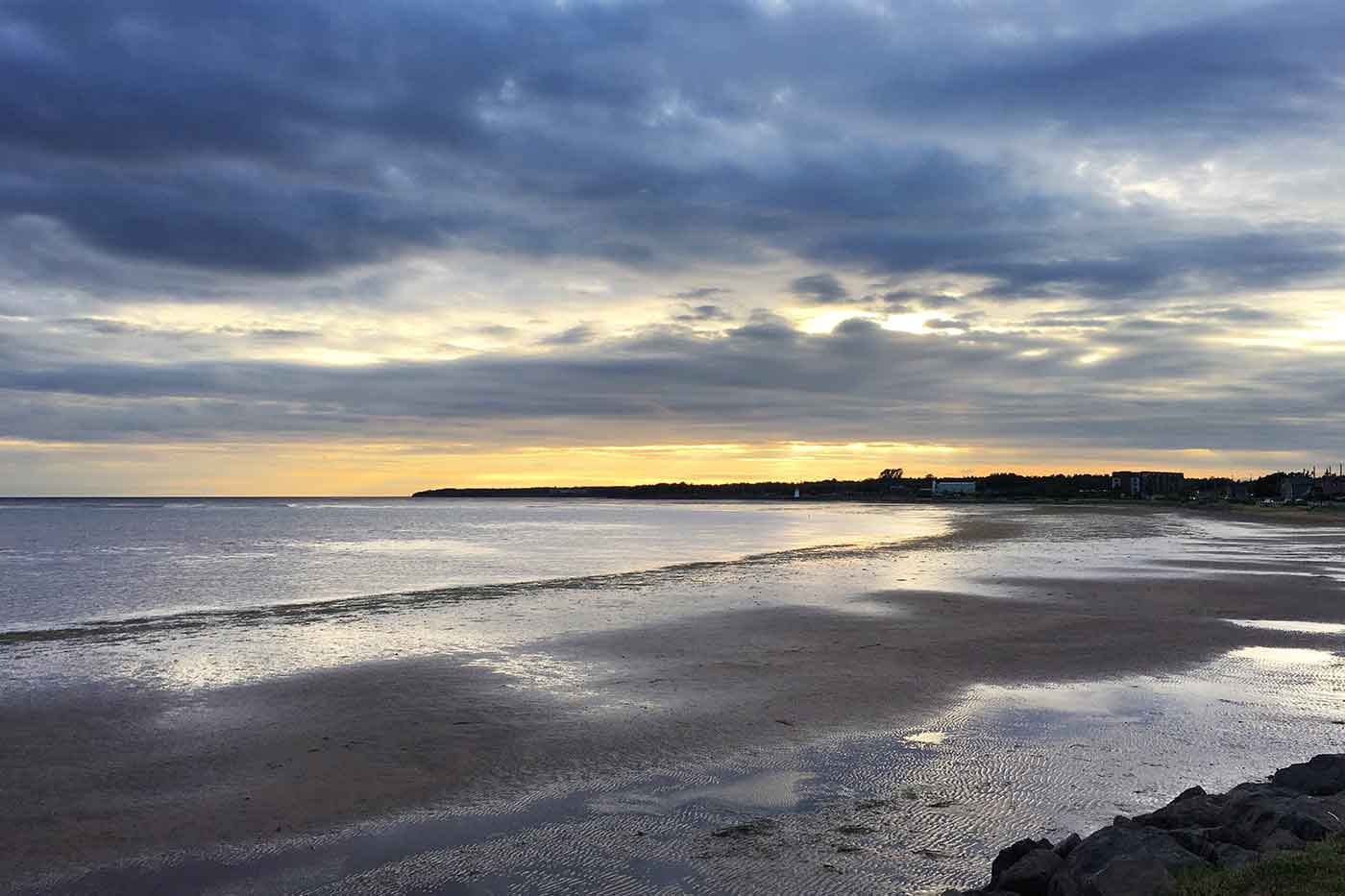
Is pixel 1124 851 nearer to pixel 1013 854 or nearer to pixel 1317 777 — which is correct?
pixel 1013 854

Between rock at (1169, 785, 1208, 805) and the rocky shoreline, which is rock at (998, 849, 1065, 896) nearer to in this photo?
the rocky shoreline

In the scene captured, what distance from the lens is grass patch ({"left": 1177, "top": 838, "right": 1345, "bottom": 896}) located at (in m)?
5.52

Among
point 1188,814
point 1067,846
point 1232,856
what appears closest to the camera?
point 1232,856

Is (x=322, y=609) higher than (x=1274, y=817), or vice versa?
(x=1274, y=817)

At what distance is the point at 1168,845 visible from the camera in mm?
6215

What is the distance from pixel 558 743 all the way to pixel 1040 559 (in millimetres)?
31639

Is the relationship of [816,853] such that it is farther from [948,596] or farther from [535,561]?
[535,561]

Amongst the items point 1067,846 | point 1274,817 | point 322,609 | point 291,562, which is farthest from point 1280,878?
point 291,562

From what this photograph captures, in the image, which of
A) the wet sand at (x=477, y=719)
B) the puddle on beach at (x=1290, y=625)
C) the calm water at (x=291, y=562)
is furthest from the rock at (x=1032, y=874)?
the calm water at (x=291, y=562)

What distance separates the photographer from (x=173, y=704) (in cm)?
1290

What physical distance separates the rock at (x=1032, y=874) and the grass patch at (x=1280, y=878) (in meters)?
0.80

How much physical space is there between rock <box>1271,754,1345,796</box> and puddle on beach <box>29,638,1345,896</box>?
3.31ft

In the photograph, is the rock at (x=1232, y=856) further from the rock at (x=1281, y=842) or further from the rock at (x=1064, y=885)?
the rock at (x=1064, y=885)

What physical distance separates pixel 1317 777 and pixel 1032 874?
3.74m
